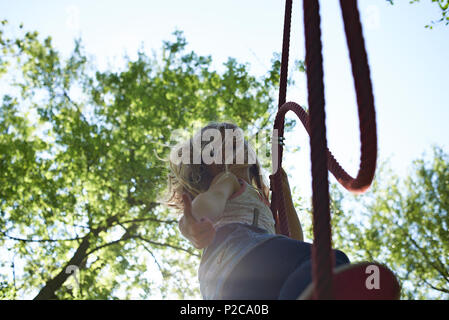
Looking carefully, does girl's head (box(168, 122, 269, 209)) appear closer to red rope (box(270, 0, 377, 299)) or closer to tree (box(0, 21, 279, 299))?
red rope (box(270, 0, 377, 299))

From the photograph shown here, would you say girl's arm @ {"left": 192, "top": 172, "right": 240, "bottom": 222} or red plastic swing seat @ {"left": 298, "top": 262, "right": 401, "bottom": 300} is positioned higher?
girl's arm @ {"left": 192, "top": 172, "right": 240, "bottom": 222}

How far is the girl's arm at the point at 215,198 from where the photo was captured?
5.08 ft

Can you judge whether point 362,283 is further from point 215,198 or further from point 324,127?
point 215,198

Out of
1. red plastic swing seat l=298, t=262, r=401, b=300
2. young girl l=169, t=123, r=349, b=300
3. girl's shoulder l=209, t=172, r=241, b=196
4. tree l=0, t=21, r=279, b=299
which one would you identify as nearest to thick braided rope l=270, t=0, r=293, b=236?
young girl l=169, t=123, r=349, b=300

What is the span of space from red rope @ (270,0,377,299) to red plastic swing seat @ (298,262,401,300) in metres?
0.21

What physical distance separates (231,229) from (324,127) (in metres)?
0.91

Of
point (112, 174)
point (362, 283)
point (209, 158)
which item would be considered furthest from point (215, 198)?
point (112, 174)

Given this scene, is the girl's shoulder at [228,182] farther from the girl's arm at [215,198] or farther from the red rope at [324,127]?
the red rope at [324,127]

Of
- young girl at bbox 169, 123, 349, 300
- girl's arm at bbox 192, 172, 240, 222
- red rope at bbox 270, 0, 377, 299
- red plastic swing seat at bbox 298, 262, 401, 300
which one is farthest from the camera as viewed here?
girl's arm at bbox 192, 172, 240, 222

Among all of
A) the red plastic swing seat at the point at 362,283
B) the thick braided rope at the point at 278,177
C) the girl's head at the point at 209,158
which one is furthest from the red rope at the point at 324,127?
the girl's head at the point at 209,158

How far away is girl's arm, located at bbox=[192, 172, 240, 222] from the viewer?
5.08 feet

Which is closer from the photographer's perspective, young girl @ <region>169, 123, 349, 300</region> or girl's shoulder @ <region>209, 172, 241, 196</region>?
young girl @ <region>169, 123, 349, 300</region>
